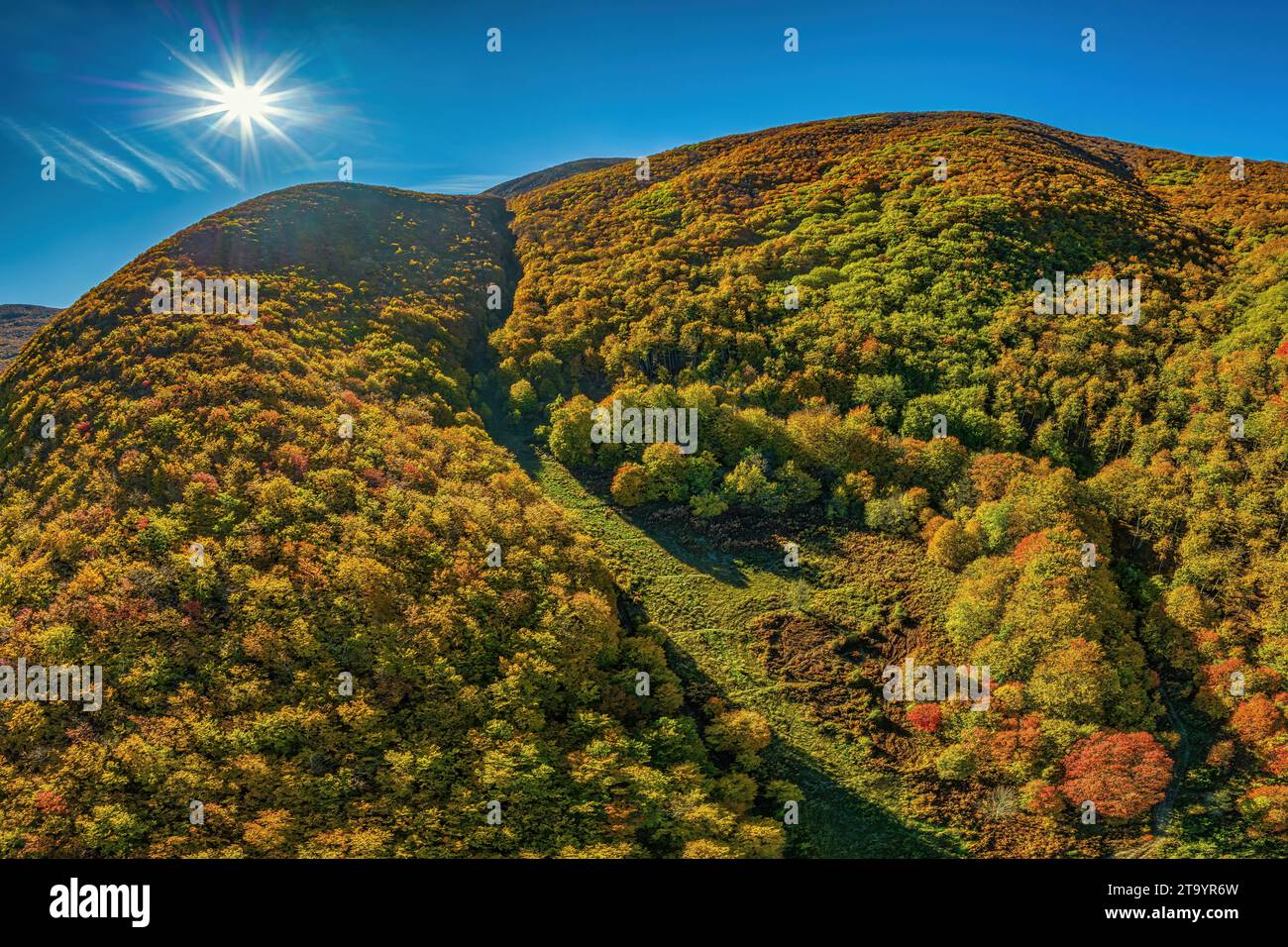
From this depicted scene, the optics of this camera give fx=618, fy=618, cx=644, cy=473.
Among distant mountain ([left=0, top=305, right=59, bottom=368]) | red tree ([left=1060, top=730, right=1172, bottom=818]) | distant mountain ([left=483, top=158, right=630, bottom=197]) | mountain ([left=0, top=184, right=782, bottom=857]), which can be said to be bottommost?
red tree ([left=1060, top=730, right=1172, bottom=818])

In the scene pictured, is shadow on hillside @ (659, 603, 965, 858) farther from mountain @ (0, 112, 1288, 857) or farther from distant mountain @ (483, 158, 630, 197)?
distant mountain @ (483, 158, 630, 197)

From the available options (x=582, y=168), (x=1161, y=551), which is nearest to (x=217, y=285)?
(x=1161, y=551)

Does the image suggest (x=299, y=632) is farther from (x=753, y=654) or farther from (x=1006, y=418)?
(x=1006, y=418)

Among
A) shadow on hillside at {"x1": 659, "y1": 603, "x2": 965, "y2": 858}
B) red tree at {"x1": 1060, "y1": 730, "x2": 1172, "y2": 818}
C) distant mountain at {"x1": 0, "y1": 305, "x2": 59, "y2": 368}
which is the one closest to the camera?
shadow on hillside at {"x1": 659, "y1": 603, "x2": 965, "y2": 858}

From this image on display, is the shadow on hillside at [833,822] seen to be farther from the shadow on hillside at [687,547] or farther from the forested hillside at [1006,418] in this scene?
the shadow on hillside at [687,547]

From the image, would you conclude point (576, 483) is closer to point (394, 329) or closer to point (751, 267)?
point (394, 329)

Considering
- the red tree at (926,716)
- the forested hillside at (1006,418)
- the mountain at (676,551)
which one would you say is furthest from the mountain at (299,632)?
the forested hillside at (1006,418)

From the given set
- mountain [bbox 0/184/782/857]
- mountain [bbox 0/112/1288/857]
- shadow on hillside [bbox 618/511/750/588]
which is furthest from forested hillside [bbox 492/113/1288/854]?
mountain [bbox 0/184/782/857]
